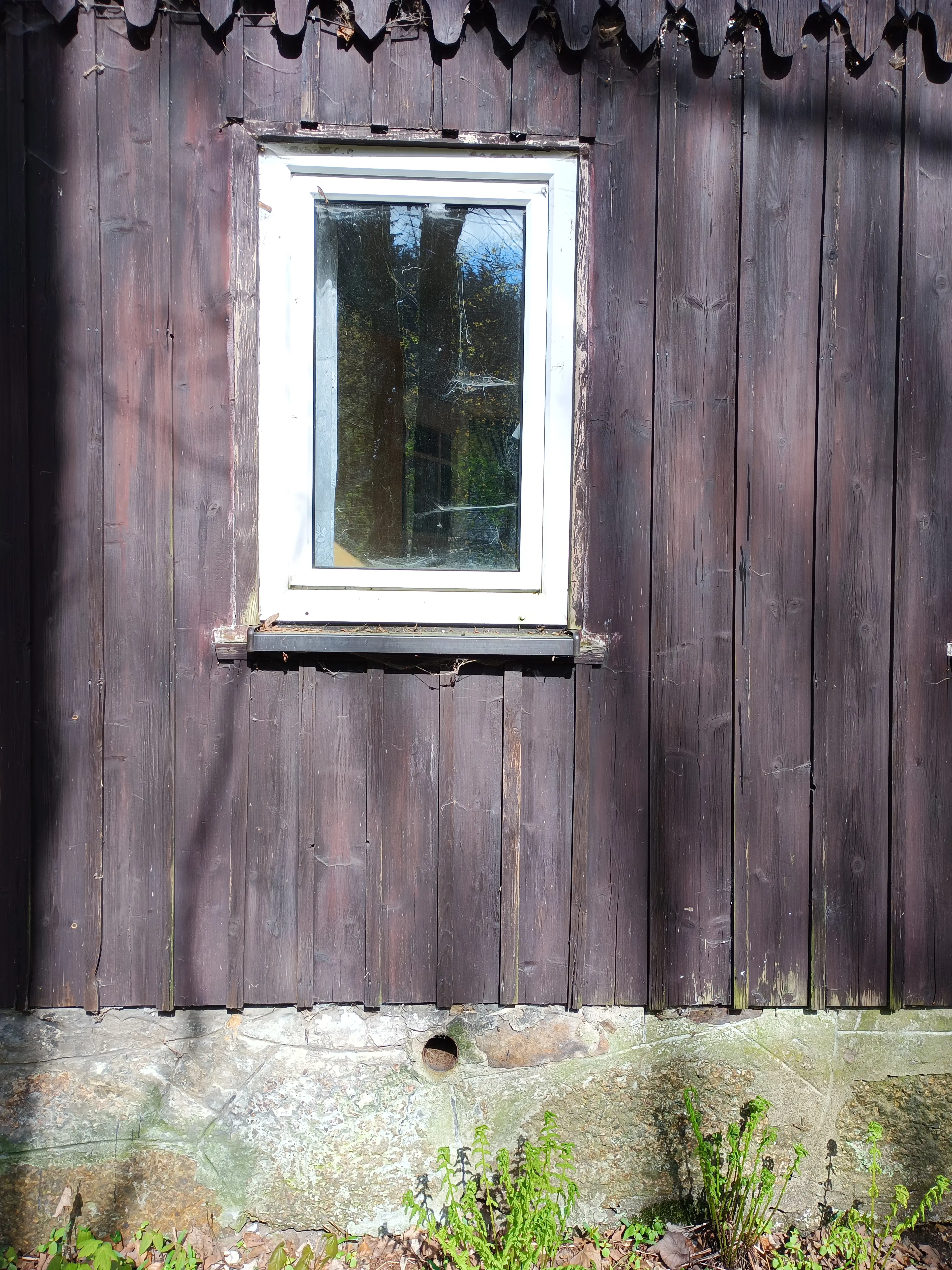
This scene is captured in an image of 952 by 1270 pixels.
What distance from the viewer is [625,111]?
2023mm

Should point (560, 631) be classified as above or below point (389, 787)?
above

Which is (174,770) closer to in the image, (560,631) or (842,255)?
(560,631)

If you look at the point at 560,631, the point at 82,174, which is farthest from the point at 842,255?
the point at 82,174

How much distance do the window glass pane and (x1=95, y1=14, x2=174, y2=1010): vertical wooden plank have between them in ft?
1.37

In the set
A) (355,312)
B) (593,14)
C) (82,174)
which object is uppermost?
(593,14)

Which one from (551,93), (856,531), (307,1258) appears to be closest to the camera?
(307,1258)

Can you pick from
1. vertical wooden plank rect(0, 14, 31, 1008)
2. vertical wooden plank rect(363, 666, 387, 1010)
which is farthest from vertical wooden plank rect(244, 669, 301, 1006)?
vertical wooden plank rect(0, 14, 31, 1008)

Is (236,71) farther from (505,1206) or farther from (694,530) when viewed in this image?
(505,1206)

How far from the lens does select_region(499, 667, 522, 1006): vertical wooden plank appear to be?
2070 mm

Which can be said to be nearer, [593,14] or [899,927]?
[593,14]

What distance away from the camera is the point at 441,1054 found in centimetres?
213

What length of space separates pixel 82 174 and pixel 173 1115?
252 cm

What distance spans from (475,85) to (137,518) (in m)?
1.45

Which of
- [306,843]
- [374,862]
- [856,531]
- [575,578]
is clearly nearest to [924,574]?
[856,531]
